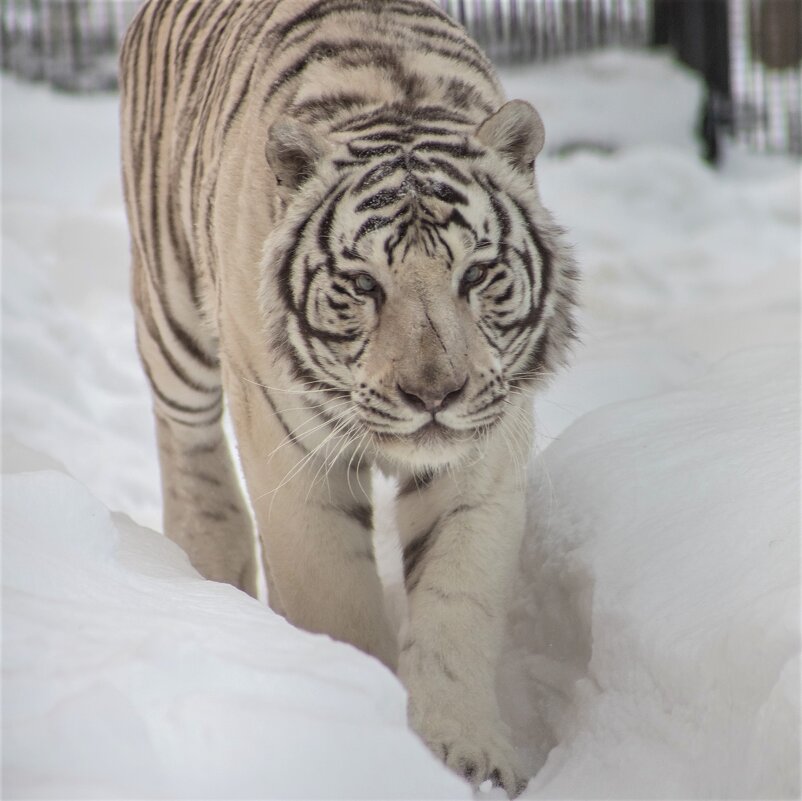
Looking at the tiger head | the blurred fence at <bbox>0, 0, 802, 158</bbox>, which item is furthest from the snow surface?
the blurred fence at <bbox>0, 0, 802, 158</bbox>

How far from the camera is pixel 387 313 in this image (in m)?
1.58

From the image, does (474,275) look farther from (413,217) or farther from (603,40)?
(603,40)

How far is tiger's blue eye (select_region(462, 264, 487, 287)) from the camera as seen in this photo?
1618mm

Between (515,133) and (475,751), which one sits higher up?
(515,133)

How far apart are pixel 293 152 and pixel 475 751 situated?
0.79 m

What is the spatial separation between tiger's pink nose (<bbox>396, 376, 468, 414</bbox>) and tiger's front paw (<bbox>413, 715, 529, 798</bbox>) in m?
0.38

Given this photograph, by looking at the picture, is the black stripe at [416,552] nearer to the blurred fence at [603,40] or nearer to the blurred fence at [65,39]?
the blurred fence at [603,40]

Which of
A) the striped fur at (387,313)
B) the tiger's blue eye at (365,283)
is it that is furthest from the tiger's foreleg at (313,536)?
the tiger's blue eye at (365,283)

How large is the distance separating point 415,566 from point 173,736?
824 mm

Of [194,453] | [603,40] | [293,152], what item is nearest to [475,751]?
[293,152]

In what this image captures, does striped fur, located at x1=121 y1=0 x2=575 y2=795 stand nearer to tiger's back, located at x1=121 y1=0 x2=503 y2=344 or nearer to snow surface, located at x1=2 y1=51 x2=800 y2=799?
tiger's back, located at x1=121 y1=0 x2=503 y2=344

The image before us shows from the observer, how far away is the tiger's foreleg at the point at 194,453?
2525 millimetres

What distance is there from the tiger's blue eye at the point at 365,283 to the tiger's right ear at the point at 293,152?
18 centimetres

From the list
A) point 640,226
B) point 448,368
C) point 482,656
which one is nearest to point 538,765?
point 482,656
